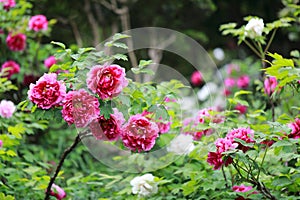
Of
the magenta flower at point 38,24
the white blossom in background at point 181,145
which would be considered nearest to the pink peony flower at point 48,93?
the white blossom in background at point 181,145

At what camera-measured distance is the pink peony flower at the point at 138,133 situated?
2.06m

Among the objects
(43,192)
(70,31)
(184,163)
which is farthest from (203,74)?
(43,192)

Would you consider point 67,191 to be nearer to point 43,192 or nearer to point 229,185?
point 43,192

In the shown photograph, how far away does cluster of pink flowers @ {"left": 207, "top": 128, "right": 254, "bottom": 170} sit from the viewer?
1986mm

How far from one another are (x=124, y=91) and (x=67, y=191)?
87 centimetres

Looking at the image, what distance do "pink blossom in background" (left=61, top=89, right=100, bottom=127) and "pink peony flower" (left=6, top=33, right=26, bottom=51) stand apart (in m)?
1.83

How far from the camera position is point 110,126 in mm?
2041

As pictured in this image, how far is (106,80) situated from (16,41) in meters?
1.97

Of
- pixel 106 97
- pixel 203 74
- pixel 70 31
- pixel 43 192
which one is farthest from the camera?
pixel 70 31

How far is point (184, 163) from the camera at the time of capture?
2.76 metres

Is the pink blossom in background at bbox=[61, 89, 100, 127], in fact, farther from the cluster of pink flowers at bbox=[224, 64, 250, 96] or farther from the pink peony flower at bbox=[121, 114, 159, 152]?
the cluster of pink flowers at bbox=[224, 64, 250, 96]

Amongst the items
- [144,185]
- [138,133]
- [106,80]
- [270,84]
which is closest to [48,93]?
[106,80]

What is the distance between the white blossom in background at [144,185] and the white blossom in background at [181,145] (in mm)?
214

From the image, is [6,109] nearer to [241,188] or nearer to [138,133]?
[138,133]
